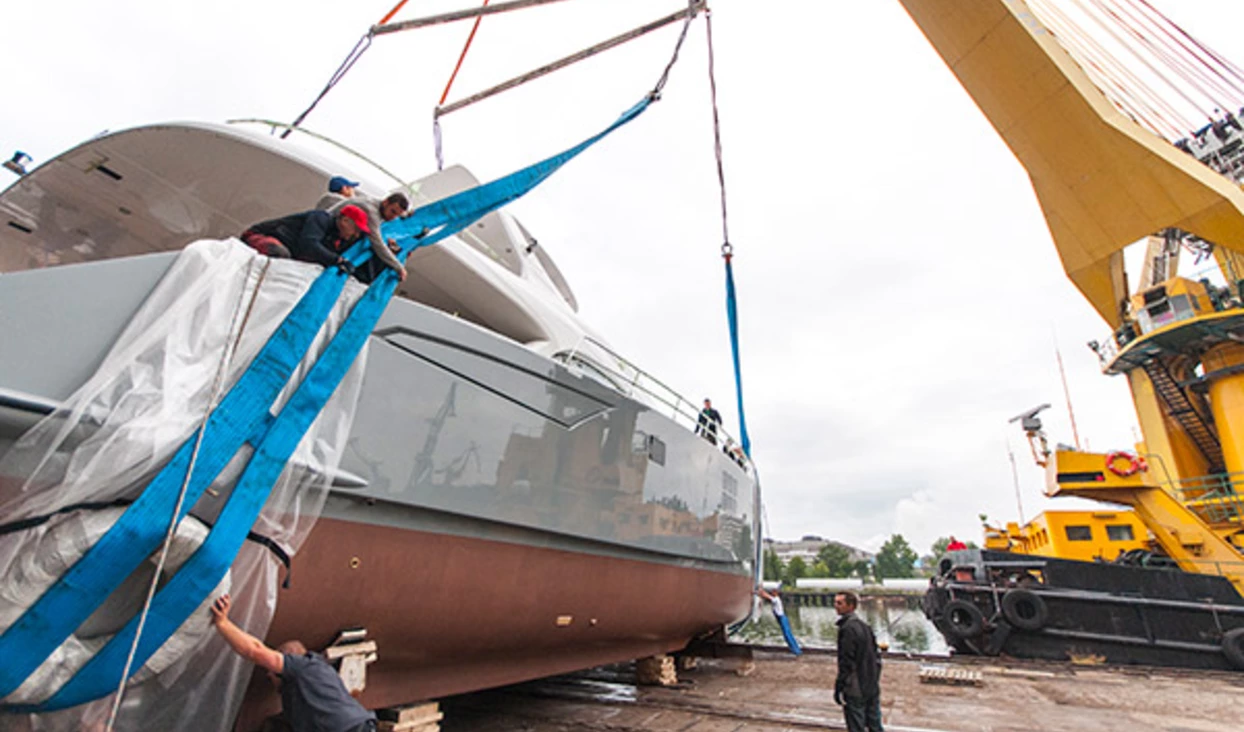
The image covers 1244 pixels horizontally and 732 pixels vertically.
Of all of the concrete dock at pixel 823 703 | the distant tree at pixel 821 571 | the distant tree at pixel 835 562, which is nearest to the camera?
the concrete dock at pixel 823 703

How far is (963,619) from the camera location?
9516 mm

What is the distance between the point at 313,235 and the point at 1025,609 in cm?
1130

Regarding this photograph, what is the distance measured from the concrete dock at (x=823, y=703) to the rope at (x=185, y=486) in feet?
9.48

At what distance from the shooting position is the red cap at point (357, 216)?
2416 mm

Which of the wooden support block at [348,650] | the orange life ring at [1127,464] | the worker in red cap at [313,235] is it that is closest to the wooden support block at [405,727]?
the wooden support block at [348,650]

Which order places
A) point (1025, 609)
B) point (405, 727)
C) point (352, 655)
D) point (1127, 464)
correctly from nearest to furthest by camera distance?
point (352, 655) < point (405, 727) < point (1025, 609) < point (1127, 464)

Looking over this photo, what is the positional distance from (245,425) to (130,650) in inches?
28.3

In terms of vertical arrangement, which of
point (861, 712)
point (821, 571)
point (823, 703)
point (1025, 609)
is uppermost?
point (821, 571)

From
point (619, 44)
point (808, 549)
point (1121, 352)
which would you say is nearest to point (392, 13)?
point (619, 44)

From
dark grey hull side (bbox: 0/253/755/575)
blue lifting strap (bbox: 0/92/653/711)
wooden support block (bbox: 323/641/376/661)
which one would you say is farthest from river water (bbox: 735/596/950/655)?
blue lifting strap (bbox: 0/92/653/711)

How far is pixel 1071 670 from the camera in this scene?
7605mm

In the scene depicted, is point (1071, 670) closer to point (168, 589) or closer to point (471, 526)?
point (471, 526)

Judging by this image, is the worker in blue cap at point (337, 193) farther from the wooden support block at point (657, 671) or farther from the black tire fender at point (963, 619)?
the black tire fender at point (963, 619)

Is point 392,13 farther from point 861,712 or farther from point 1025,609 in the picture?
point 1025,609
